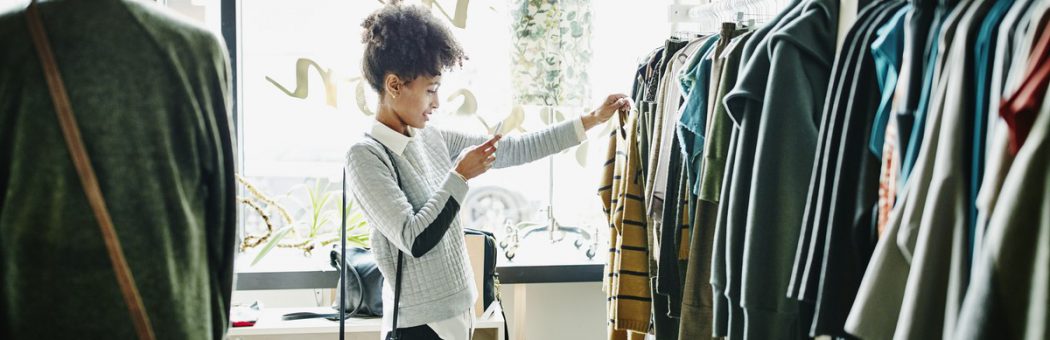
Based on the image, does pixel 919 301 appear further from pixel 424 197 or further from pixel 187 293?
pixel 424 197

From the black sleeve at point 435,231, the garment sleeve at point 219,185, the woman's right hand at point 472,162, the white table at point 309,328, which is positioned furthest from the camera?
the white table at point 309,328

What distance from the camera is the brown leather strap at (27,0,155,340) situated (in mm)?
863

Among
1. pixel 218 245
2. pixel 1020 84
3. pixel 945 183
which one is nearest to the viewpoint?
pixel 1020 84

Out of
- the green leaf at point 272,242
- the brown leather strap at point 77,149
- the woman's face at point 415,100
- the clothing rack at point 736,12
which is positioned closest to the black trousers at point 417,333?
the woman's face at point 415,100

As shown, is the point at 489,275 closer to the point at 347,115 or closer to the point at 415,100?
the point at 415,100

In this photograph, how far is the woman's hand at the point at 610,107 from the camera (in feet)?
6.78

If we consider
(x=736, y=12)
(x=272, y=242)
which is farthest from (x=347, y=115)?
(x=736, y=12)

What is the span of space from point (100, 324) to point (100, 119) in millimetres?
242

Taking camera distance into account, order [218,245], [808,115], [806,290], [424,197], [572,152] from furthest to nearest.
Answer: [572,152]
[424,197]
[808,115]
[806,290]
[218,245]

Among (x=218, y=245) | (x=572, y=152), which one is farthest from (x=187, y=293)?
(x=572, y=152)

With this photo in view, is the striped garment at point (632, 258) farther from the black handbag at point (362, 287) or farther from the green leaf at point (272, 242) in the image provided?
the green leaf at point (272, 242)

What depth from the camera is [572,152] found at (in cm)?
309

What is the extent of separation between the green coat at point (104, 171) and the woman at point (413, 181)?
28.4 inches

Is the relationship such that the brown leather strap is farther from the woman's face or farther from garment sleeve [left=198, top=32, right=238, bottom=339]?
the woman's face
